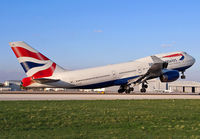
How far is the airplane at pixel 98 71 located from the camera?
4384cm

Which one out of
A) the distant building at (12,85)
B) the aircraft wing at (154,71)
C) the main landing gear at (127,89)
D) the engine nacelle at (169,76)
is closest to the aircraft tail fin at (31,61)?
the main landing gear at (127,89)

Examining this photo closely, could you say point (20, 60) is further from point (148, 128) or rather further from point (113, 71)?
point (148, 128)

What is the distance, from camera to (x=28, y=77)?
4428 cm

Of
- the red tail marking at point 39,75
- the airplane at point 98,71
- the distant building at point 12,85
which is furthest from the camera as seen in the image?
the distant building at point 12,85

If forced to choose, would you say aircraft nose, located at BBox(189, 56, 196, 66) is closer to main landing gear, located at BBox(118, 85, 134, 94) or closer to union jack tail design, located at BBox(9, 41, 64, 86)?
main landing gear, located at BBox(118, 85, 134, 94)

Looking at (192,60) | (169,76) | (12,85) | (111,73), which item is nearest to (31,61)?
(111,73)

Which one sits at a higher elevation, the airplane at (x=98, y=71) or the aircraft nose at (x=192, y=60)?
the aircraft nose at (x=192, y=60)

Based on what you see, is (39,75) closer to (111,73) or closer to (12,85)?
(111,73)

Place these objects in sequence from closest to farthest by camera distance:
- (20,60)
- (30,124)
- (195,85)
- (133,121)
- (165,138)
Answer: (165,138) → (30,124) → (133,121) → (20,60) → (195,85)

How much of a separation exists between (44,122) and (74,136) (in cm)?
449

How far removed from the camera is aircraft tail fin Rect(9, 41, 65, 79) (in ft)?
142

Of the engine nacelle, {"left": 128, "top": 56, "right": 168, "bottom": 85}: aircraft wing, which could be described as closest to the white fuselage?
{"left": 128, "top": 56, "right": 168, "bottom": 85}: aircraft wing

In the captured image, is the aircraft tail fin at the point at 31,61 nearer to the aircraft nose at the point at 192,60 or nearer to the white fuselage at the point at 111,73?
the white fuselage at the point at 111,73

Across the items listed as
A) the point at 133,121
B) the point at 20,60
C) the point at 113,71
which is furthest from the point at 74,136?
the point at 113,71
